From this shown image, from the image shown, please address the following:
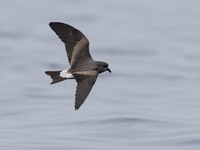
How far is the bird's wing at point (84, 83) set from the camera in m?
15.7

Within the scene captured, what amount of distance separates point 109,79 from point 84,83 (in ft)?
69.7

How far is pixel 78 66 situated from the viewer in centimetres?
1662

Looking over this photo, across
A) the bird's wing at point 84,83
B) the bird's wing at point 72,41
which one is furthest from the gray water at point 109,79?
the bird's wing at point 84,83

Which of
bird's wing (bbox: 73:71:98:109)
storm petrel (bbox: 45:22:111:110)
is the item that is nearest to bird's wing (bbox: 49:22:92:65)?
storm petrel (bbox: 45:22:111:110)

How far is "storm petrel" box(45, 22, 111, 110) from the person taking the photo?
15930 millimetres

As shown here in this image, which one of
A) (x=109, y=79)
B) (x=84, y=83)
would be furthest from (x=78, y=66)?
(x=109, y=79)

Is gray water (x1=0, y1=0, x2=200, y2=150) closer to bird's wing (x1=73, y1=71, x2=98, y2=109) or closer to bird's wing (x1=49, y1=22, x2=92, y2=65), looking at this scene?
bird's wing (x1=49, y1=22, x2=92, y2=65)

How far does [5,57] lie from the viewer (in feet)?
142

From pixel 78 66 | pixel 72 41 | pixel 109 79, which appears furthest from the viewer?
pixel 109 79

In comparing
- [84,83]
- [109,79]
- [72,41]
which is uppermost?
[72,41]

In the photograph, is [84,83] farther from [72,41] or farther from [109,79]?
[109,79]

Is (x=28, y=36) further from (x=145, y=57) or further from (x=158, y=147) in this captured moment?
(x=158, y=147)

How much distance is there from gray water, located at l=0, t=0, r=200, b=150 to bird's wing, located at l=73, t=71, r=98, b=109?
A: 219 inches

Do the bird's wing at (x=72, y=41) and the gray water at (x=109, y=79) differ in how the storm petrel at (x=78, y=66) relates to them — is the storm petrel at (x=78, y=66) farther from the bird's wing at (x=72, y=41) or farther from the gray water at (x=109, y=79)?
the gray water at (x=109, y=79)
